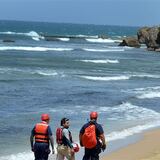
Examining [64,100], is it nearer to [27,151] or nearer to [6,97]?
[6,97]

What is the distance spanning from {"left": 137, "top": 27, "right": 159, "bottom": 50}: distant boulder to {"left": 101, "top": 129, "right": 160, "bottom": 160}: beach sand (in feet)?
220

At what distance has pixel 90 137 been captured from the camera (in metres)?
13.0

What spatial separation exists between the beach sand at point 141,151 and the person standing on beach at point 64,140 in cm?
337

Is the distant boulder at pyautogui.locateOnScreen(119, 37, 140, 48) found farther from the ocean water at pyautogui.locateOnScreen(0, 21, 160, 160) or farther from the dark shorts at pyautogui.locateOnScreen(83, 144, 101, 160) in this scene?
the dark shorts at pyautogui.locateOnScreen(83, 144, 101, 160)

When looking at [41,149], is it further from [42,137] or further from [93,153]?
[93,153]

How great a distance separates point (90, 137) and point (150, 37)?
76.6m

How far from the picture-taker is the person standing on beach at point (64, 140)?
508 inches

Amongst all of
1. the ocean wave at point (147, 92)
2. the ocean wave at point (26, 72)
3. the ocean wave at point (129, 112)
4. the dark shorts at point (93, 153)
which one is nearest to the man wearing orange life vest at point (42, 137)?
the dark shorts at point (93, 153)

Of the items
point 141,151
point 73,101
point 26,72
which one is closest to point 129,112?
point 73,101

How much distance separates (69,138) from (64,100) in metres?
15.3

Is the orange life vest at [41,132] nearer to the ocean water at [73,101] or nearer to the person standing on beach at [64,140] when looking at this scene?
the person standing on beach at [64,140]

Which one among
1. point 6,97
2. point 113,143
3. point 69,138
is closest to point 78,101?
→ point 6,97

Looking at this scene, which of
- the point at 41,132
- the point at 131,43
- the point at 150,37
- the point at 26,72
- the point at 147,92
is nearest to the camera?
the point at 41,132

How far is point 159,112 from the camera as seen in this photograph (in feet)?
85.7
